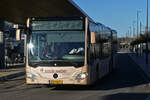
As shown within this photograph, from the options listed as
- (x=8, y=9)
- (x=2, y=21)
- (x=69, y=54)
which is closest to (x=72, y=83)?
(x=69, y=54)

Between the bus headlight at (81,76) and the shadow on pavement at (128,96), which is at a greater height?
the bus headlight at (81,76)

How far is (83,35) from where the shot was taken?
11477mm

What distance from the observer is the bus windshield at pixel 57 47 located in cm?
1130

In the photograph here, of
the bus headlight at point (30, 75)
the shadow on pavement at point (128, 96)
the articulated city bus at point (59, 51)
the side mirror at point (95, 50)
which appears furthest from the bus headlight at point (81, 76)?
the bus headlight at point (30, 75)

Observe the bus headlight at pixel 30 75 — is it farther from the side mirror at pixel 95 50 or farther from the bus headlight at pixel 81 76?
the side mirror at pixel 95 50

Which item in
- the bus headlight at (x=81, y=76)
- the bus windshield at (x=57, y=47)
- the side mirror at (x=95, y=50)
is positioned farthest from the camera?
the side mirror at (x=95, y=50)

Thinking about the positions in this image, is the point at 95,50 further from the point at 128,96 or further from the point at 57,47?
the point at 128,96

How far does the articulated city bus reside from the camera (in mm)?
11211

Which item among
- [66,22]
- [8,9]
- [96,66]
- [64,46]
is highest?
[8,9]

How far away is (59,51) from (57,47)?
0.18 metres

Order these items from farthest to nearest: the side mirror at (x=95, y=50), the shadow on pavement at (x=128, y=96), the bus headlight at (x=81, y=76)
Answer: the side mirror at (x=95, y=50) → the bus headlight at (x=81, y=76) → the shadow on pavement at (x=128, y=96)

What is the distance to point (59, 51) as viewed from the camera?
11344 mm

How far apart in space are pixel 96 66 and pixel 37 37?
314 cm

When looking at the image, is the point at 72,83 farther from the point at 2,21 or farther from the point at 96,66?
the point at 2,21
